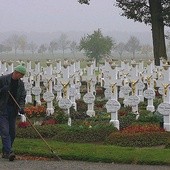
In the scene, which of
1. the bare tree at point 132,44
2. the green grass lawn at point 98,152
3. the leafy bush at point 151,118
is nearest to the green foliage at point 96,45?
the leafy bush at point 151,118

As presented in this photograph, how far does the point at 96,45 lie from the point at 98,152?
47.3 m

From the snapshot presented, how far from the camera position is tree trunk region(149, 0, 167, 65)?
33.4 m

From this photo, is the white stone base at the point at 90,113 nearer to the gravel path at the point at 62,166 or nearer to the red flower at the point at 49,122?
the red flower at the point at 49,122

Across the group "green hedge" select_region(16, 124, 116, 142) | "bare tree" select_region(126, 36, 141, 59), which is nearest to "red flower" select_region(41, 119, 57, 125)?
"green hedge" select_region(16, 124, 116, 142)

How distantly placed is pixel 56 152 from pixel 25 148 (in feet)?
2.97

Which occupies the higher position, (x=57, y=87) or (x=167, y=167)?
(x=57, y=87)

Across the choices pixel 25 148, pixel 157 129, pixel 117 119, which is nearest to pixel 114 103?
pixel 117 119

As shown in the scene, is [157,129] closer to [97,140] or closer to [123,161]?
[97,140]

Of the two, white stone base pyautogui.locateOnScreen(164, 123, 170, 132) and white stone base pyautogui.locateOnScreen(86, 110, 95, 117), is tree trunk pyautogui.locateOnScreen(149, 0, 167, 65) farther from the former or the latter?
white stone base pyautogui.locateOnScreen(164, 123, 170, 132)

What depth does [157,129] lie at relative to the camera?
12656 millimetres

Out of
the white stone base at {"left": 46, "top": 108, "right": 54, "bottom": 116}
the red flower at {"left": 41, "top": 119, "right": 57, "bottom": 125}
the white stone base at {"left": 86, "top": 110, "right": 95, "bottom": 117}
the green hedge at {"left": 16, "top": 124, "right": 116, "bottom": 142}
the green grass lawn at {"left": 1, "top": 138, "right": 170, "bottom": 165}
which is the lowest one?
the green grass lawn at {"left": 1, "top": 138, "right": 170, "bottom": 165}

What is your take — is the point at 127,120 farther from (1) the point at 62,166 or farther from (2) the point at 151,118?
(1) the point at 62,166

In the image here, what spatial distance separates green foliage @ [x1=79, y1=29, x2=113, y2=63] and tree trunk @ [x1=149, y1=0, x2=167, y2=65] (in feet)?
77.8

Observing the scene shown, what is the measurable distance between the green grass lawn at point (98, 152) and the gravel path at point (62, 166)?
0.18m
